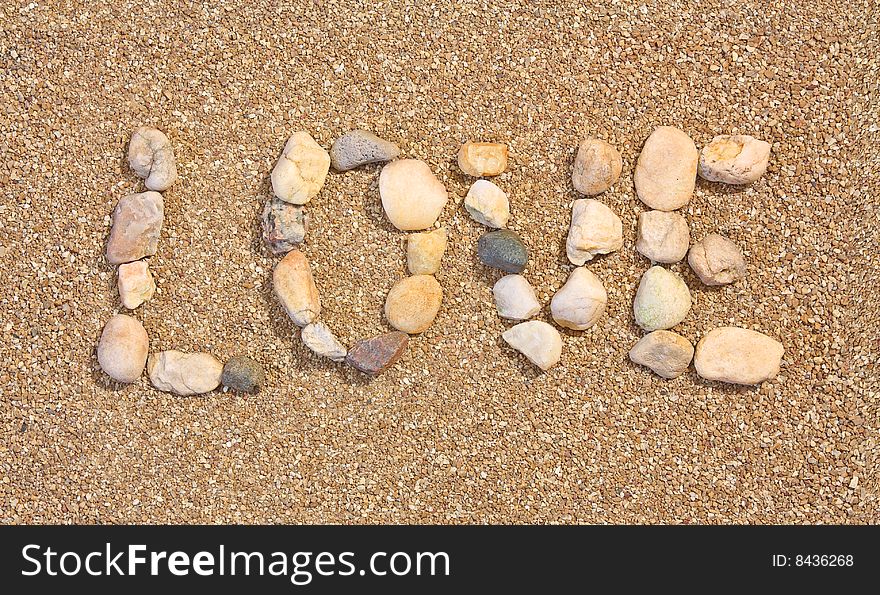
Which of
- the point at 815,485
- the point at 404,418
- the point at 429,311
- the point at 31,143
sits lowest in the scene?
the point at 815,485

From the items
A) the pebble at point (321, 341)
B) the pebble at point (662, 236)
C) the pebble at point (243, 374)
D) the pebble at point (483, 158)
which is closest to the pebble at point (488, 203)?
the pebble at point (483, 158)

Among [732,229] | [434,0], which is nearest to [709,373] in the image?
[732,229]

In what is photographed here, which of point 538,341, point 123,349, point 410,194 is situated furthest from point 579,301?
point 123,349

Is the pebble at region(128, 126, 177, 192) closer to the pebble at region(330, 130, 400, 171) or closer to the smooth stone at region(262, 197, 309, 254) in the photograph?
the smooth stone at region(262, 197, 309, 254)

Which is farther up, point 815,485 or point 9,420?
point 9,420

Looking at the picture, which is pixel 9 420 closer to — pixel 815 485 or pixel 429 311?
pixel 429 311
